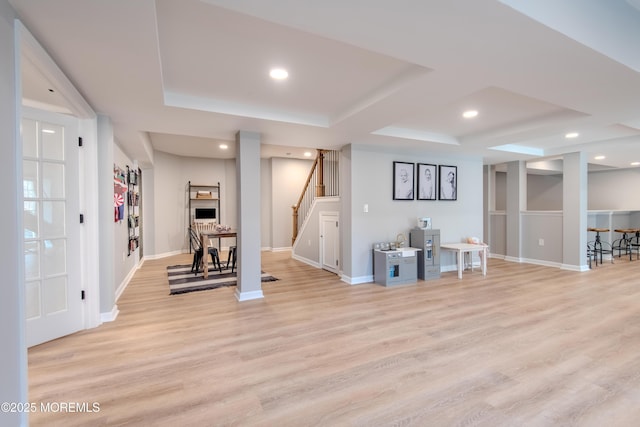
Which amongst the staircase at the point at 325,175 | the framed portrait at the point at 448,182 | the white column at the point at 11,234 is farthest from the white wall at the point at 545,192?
the white column at the point at 11,234

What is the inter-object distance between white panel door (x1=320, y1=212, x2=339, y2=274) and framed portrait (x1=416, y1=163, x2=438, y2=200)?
168 cm

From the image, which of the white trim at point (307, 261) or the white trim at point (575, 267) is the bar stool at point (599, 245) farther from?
the white trim at point (307, 261)

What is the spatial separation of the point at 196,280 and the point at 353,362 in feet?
11.6

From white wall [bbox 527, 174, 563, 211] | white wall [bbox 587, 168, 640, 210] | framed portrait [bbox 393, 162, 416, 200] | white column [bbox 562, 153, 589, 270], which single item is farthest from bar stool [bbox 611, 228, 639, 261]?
framed portrait [bbox 393, 162, 416, 200]

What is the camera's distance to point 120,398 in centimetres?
195

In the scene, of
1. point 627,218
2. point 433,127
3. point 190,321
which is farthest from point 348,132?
point 627,218

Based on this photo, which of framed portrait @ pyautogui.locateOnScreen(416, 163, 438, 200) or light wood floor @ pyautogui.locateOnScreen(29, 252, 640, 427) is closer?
light wood floor @ pyautogui.locateOnScreen(29, 252, 640, 427)

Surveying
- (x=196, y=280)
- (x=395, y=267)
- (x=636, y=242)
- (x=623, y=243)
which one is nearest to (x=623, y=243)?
(x=623, y=243)

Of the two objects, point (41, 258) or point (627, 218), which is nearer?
point (41, 258)

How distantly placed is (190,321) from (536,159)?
283 inches

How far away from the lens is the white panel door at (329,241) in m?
5.68

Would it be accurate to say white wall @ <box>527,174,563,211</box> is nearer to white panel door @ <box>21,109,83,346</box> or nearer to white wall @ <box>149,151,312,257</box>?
white wall @ <box>149,151,312,257</box>

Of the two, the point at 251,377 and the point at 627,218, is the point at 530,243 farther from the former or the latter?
the point at 251,377

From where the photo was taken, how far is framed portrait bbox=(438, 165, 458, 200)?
19.1ft
